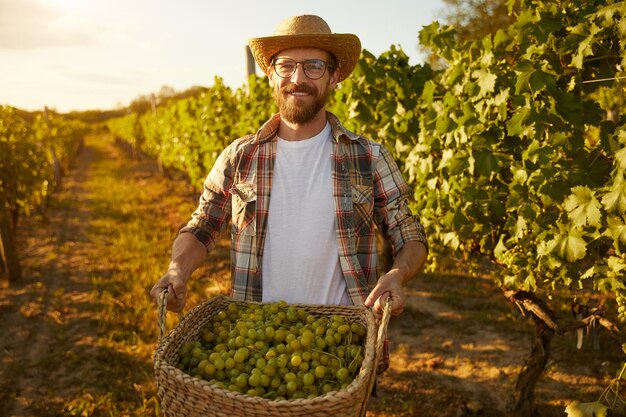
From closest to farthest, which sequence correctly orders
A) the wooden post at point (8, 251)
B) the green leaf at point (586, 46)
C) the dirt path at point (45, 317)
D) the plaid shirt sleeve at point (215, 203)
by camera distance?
1. the plaid shirt sleeve at point (215, 203)
2. the green leaf at point (586, 46)
3. the dirt path at point (45, 317)
4. the wooden post at point (8, 251)

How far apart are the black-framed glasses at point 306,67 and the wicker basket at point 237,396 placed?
3.72ft

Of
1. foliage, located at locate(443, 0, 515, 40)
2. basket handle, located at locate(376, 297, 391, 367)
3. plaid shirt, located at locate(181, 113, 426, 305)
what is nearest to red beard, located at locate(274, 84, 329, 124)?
plaid shirt, located at locate(181, 113, 426, 305)

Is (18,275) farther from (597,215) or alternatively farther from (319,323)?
(597,215)

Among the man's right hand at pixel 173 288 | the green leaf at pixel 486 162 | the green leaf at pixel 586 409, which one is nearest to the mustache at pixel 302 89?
the man's right hand at pixel 173 288

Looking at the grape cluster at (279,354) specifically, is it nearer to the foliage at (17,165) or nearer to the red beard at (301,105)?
the red beard at (301,105)

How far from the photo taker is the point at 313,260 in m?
2.28

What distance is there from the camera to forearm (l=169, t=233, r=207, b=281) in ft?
7.19

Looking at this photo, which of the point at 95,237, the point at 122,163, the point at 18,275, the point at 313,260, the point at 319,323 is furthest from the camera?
the point at 122,163

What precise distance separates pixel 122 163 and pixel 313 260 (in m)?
26.2

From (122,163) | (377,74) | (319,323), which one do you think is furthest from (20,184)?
(122,163)

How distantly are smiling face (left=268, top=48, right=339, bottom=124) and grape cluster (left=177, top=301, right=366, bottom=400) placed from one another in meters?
0.89

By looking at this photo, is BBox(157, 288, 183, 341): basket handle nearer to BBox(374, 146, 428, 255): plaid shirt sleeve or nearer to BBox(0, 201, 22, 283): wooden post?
BBox(374, 146, 428, 255): plaid shirt sleeve

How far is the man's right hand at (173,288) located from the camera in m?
2.02

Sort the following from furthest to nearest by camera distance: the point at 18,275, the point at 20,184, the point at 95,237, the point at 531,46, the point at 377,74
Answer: the point at 95,237
the point at 20,184
the point at 18,275
the point at 377,74
the point at 531,46
